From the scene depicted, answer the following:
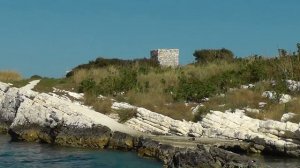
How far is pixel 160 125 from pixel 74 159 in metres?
6.47

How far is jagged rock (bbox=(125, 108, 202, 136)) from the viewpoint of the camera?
93.3ft

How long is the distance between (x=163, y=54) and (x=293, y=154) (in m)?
36.3

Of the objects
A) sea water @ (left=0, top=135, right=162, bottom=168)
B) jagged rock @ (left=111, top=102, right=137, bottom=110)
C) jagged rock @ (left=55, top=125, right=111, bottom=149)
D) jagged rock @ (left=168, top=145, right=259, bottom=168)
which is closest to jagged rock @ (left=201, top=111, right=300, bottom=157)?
sea water @ (left=0, top=135, right=162, bottom=168)

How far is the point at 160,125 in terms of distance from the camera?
2936 cm

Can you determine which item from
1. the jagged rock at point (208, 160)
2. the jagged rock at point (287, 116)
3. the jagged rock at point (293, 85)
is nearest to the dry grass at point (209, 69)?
the jagged rock at point (293, 85)

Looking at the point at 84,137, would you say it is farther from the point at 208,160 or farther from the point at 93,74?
the point at 93,74

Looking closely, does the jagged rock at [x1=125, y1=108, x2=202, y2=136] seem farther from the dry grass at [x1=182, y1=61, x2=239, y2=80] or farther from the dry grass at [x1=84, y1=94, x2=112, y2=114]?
the dry grass at [x1=182, y1=61, x2=239, y2=80]

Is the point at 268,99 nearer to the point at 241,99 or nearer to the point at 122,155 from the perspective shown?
the point at 241,99

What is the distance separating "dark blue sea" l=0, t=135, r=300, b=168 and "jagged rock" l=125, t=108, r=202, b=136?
11.1 feet

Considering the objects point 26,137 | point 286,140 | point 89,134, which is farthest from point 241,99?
point 26,137

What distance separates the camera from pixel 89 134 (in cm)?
2816

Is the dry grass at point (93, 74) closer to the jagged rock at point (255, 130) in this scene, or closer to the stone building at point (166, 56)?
the jagged rock at point (255, 130)

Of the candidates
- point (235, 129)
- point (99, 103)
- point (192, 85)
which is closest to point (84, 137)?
point (99, 103)

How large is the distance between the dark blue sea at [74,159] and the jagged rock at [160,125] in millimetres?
3380
